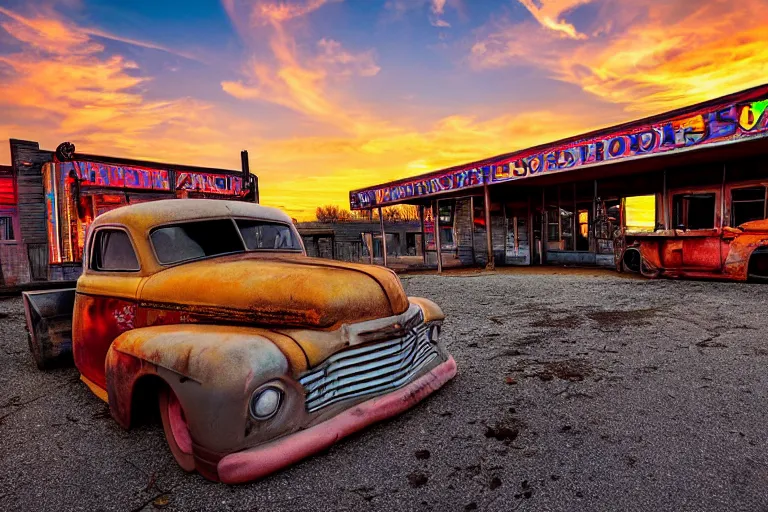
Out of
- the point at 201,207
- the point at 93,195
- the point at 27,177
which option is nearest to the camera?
the point at 201,207

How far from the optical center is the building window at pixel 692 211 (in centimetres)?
1170

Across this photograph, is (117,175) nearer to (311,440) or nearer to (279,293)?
(279,293)

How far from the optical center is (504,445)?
7.61ft

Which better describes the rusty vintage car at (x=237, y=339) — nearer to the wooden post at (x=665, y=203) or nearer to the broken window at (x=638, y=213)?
the wooden post at (x=665, y=203)

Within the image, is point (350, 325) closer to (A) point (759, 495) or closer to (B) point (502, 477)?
(B) point (502, 477)

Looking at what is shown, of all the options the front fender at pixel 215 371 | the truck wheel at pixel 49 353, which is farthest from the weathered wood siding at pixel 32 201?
the front fender at pixel 215 371

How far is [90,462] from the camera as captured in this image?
2.30 meters

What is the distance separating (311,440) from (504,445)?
1.12 meters

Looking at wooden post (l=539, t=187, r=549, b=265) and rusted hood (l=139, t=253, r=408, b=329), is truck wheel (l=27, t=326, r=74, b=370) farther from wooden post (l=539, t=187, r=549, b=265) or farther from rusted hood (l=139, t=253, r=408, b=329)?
wooden post (l=539, t=187, r=549, b=265)

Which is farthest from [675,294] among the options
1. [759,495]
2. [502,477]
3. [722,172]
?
[502,477]

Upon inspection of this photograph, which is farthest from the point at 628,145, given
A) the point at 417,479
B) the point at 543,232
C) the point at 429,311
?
the point at 417,479

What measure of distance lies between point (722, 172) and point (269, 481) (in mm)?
13644

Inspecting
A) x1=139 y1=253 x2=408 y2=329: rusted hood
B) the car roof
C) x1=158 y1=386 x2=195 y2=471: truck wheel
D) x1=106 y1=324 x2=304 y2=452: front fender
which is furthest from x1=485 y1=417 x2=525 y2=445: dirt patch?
the car roof

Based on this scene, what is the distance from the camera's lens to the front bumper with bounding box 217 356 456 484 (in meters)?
1.93
